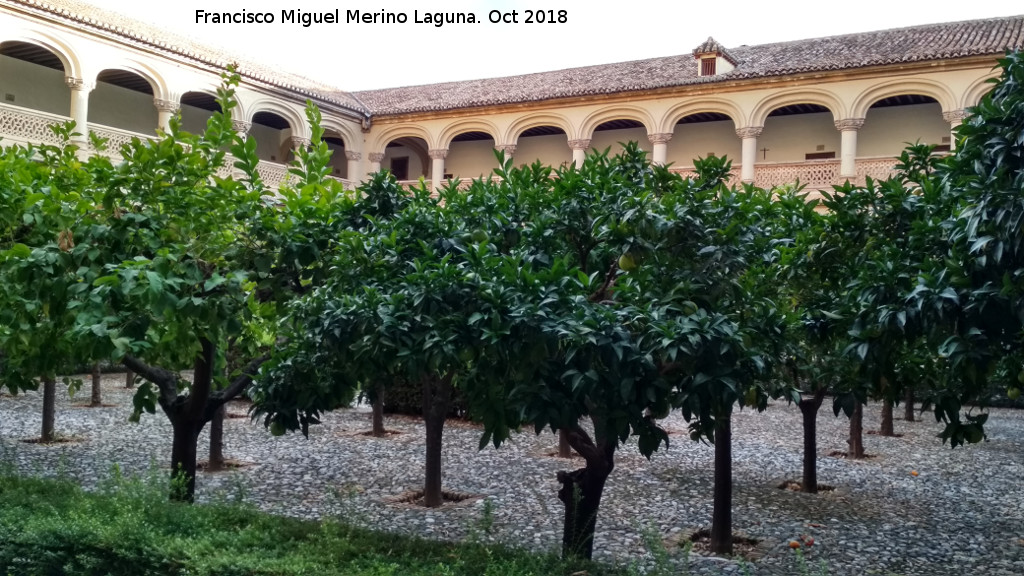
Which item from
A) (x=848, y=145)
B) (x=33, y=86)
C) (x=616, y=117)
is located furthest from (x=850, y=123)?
(x=33, y=86)

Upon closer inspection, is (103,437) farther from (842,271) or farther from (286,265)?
(842,271)

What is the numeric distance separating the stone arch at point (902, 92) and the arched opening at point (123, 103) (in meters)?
18.6

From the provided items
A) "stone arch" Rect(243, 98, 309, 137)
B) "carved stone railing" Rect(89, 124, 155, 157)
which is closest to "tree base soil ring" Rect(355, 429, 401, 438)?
"carved stone railing" Rect(89, 124, 155, 157)

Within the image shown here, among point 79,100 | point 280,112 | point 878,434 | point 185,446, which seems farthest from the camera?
point 280,112

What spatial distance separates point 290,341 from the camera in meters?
4.75

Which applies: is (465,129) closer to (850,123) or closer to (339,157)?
(339,157)

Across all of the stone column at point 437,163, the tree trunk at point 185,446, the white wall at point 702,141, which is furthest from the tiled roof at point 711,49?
the tree trunk at point 185,446

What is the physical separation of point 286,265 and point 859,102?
1998cm

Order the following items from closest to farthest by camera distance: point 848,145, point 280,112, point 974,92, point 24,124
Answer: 1. point 24,124
2. point 974,92
3. point 848,145
4. point 280,112

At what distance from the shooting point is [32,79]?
69.5ft

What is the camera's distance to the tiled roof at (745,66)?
69.3ft

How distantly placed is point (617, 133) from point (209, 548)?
2358cm

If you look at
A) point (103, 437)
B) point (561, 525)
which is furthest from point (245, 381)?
point (103, 437)

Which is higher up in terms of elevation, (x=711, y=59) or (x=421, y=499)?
(x=711, y=59)
